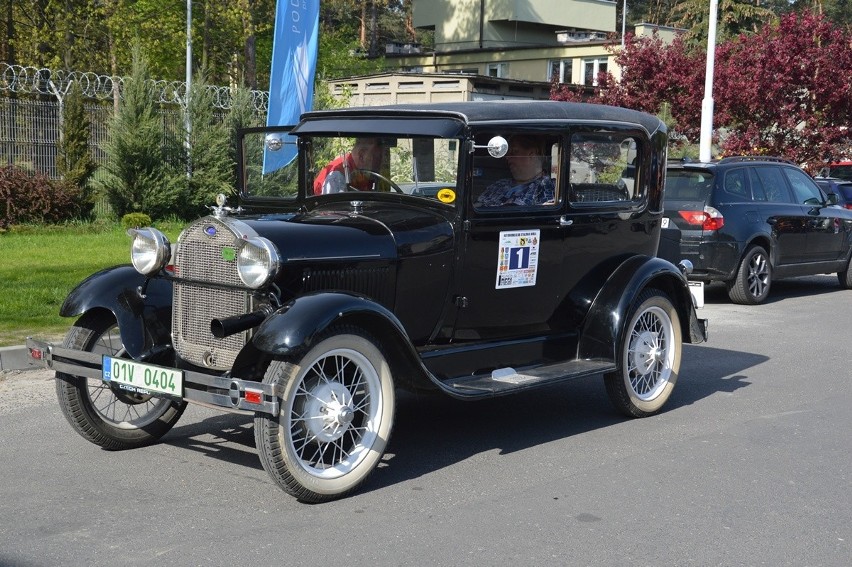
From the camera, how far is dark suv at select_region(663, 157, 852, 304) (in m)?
12.6

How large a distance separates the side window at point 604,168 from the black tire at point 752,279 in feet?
19.8

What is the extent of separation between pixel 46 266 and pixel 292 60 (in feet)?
15.1

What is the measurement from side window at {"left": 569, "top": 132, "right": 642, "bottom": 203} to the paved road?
150 cm

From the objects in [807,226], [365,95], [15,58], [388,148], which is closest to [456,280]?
[388,148]

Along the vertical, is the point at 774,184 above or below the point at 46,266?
above

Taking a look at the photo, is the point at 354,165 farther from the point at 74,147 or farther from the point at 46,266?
the point at 74,147

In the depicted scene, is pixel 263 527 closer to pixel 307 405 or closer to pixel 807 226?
pixel 307 405

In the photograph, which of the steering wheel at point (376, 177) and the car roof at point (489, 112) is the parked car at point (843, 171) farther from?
the steering wheel at point (376, 177)

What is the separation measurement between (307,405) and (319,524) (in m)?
0.62

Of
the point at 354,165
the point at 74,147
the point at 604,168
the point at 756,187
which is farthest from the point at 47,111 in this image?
the point at 604,168

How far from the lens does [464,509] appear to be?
5.06 m

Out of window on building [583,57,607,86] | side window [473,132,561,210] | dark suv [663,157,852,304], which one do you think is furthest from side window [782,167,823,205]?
window on building [583,57,607,86]

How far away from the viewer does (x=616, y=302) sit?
21.9ft

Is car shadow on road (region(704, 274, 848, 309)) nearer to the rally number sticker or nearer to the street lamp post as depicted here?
the street lamp post
